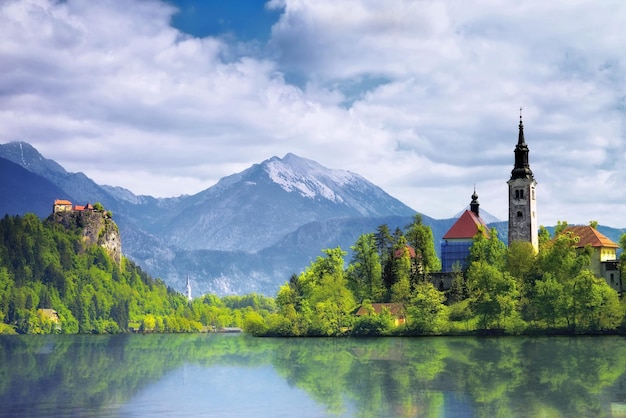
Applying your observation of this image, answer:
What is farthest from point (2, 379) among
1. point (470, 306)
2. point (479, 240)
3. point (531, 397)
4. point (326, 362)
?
point (479, 240)

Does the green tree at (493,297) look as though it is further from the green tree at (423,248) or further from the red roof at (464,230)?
the red roof at (464,230)

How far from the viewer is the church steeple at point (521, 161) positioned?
13788cm

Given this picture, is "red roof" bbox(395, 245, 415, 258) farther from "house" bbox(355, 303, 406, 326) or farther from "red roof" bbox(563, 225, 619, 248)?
"red roof" bbox(563, 225, 619, 248)

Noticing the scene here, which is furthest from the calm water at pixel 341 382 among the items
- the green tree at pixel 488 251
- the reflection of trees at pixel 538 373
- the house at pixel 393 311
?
the green tree at pixel 488 251

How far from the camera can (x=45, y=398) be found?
59.7 m

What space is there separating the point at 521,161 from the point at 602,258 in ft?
63.1

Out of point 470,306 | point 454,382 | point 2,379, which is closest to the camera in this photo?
point 454,382

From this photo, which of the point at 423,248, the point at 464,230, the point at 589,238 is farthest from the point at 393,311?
the point at 589,238

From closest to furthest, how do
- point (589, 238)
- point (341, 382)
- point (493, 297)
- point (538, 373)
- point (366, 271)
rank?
point (341, 382) < point (538, 373) < point (493, 297) < point (589, 238) < point (366, 271)

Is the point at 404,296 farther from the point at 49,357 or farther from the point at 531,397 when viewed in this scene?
the point at 531,397

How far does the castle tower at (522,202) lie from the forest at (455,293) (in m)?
3.35

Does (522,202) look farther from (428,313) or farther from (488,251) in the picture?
(428,313)

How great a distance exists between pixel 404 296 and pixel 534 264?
17073 mm

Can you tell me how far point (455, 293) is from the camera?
13000 centimetres
